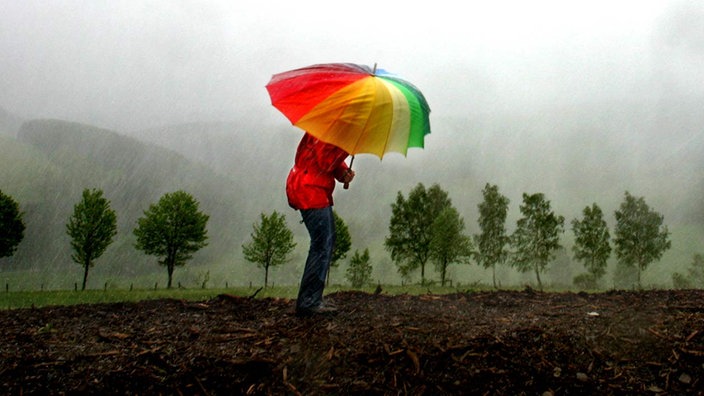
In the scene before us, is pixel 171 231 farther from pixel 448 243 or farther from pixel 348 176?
pixel 348 176

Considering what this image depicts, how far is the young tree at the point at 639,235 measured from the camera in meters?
37.2

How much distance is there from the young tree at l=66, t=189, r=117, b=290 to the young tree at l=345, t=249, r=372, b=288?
84.3 ft

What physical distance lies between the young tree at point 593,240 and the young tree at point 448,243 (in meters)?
9.96

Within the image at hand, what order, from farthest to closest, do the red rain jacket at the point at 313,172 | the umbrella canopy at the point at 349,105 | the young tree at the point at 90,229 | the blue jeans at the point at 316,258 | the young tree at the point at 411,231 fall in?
the young tree at the point at 411,231 → the young tree at the point at 90,229 → the blue jeans at the point at 316,258 → the red rain jacket at the point at 313,172 → the umbrella canopy at the point at 349,105

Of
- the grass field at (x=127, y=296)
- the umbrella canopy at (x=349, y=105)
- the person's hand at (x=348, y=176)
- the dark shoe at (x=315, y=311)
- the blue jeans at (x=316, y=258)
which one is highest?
the umbrella canopy at (x=349, y=105)

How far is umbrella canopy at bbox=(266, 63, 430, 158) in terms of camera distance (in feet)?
16.4

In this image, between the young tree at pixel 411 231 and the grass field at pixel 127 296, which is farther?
the young tree at pixel 411 231

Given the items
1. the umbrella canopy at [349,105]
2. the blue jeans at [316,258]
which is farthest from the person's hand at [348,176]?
the umbrella canopy at [349,105]

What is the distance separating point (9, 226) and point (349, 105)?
41875 mm

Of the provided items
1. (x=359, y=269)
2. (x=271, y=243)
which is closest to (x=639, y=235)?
(x=359, y=269)

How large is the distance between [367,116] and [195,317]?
164 inches

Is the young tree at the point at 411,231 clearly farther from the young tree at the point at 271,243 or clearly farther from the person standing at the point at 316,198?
the person standing at the point at 316,198

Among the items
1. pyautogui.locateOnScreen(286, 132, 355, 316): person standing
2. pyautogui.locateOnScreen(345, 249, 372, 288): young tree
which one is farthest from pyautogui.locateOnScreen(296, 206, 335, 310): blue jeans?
pyautogui.locateOnScreen(345, 249, 372, 288): young tree

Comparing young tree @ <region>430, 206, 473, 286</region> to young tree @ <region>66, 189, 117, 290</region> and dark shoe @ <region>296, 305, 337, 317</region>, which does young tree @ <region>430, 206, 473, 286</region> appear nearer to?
young tree @ <region>66, 189, 117, 290</region>
